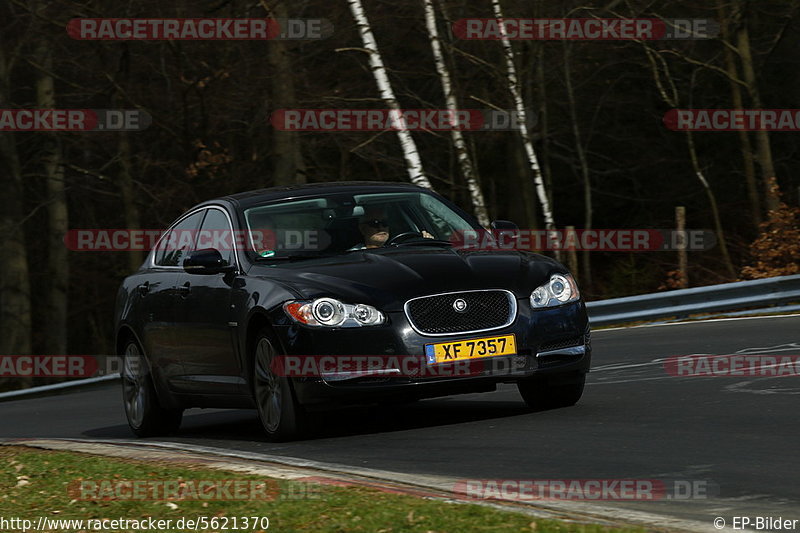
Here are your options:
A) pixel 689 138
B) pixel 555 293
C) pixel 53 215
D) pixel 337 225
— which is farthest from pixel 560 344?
pixel 53 215

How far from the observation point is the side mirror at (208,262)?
10.6m

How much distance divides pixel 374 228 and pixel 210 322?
4.43 feet

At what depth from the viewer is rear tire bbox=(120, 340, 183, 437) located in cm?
1188

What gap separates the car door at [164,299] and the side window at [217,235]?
0.23 meters

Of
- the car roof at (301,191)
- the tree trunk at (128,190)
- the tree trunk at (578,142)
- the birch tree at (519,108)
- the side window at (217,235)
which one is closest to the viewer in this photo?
the side window at (217,235)

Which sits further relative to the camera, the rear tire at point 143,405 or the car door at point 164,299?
the rear tire at point 143,405

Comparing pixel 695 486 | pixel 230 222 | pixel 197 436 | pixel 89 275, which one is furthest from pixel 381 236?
pixel 89 275

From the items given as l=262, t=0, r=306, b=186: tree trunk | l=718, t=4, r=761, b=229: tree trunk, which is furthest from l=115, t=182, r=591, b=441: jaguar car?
l=718, t=4, r=761, b=229: tree trunk

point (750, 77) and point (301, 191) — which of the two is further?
point (750, 77)

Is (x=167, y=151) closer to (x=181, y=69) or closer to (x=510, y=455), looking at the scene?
(x=181, y=69)

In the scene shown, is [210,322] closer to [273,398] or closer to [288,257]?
[288,257]

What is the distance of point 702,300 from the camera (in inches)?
706

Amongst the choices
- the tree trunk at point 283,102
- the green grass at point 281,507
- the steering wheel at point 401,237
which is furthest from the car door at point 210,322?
the tree trunk at point 283,102

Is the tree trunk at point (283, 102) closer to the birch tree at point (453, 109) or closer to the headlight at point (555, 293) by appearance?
the birch tree at point (453, 109)
